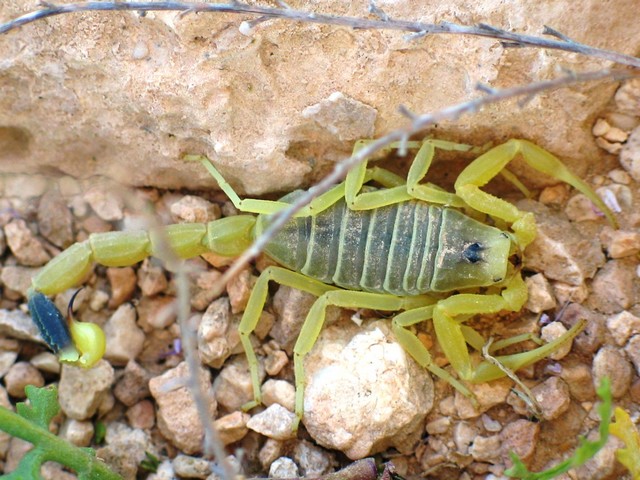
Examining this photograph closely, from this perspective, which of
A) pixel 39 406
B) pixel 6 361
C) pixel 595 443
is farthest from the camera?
pixel 6 361

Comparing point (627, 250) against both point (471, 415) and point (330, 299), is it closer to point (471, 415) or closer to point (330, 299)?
point (471, 415)

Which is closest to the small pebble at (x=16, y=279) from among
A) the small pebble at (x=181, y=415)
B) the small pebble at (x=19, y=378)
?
the small pebble at (x=19, y=378)

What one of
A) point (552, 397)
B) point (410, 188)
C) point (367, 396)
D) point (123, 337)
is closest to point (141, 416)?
point (123, 337)

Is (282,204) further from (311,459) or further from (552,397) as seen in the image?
(552,397)

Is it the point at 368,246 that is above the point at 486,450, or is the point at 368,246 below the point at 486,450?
above

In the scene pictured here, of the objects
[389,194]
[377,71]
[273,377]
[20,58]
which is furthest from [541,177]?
[20,58]

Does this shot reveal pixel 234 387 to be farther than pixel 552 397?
Yes

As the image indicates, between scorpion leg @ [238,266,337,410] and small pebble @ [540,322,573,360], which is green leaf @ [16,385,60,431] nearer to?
scorpion leg @ [238,266,337,410]

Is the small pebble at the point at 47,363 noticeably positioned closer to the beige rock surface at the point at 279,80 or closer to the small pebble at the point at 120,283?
the small pebble at the point at 120,283
